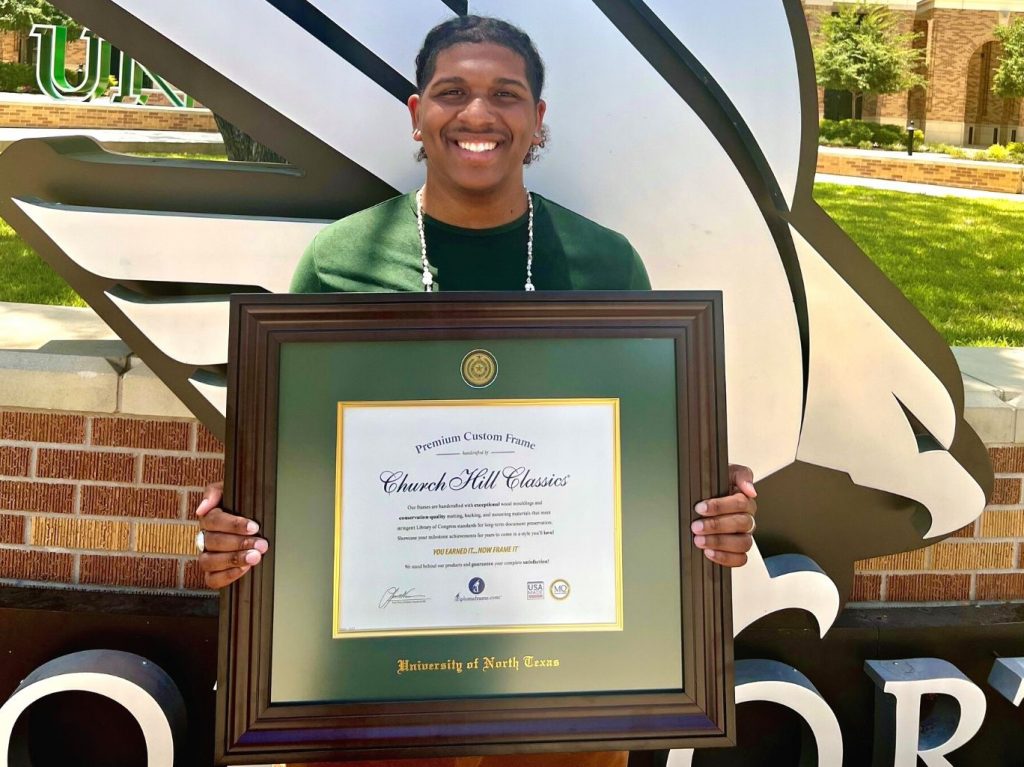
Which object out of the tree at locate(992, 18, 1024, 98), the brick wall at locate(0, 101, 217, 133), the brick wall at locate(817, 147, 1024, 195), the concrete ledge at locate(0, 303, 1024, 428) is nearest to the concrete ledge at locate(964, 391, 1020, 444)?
the concrete ledge at locate(0, 303, 1024, 428)

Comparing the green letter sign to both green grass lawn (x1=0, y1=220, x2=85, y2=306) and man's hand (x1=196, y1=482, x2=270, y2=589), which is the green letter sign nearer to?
green grass lawn (x1=0, y1=220, x2=85, y2=306)

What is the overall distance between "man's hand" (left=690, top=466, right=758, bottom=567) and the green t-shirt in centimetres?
52

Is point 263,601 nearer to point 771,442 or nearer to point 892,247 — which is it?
point 771,442

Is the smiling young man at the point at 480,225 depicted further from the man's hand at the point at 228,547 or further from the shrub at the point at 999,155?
the shrub at the point at 999,155

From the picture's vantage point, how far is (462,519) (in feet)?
5.78

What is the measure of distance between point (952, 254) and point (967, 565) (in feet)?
12.8

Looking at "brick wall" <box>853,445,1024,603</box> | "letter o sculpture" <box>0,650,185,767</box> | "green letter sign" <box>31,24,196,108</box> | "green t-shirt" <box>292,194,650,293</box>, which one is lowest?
"letter o sculpture" <box>0,650,185,767</box>

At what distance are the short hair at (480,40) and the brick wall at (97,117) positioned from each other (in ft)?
58.8

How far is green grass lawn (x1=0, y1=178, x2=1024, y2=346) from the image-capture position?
468 centimetres

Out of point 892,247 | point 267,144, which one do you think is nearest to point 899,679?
point 267,144

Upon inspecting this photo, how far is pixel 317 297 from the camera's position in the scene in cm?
177

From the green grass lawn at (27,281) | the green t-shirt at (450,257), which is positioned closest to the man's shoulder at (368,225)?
the green t-shirt at (450,257)

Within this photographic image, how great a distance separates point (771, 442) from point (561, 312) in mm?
1210

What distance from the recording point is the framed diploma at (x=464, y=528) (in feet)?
5.81
